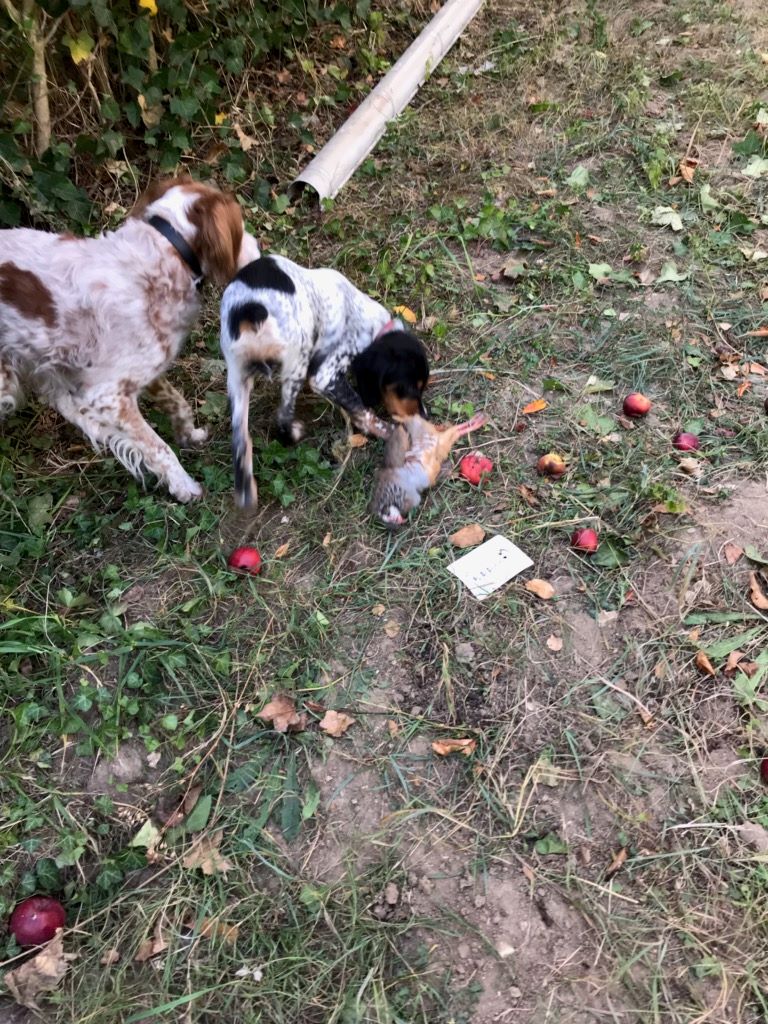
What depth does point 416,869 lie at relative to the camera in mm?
2281

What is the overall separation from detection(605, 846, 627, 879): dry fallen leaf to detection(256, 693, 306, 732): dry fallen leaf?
1116 mm

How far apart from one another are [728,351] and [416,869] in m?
2.97

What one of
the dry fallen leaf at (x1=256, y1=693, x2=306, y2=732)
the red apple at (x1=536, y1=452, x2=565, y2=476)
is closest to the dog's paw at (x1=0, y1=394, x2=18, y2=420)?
the dry fallen leaf at (x1=256, y1=693, x2=306, y2=732)

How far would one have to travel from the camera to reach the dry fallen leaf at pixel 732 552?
9.48ft

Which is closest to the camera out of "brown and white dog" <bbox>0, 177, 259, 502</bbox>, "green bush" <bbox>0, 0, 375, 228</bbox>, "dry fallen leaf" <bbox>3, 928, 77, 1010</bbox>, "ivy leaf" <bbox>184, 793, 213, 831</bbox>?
"dry fallen leaf" <bbox>3, 928, 77, 1010</bbox>

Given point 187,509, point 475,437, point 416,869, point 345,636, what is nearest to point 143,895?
point 416,869

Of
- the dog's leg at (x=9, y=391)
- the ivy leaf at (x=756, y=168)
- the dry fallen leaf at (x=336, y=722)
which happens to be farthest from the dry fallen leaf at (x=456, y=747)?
the ivy leaf at (x=756, y=168)

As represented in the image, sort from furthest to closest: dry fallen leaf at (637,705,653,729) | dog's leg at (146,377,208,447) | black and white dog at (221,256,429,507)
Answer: dog's leg at (146,377,208,447) < black and white dog at (221,256,429,507) < dry fallen leaf at (637,705,653,729)

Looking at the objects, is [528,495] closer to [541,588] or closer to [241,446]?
[541,588]

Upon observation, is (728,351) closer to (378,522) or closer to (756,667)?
(756,667)

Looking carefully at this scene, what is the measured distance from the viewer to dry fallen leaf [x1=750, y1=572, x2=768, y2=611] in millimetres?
2744

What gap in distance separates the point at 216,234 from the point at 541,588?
6.89 ft

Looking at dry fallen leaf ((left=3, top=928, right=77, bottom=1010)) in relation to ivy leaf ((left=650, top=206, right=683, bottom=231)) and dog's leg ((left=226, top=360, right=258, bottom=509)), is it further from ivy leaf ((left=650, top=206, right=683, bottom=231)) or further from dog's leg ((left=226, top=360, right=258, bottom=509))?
ivy leaf ((left=650, top=206, right=683, bottom=231))

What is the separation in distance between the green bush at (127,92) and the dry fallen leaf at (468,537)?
282 cm
